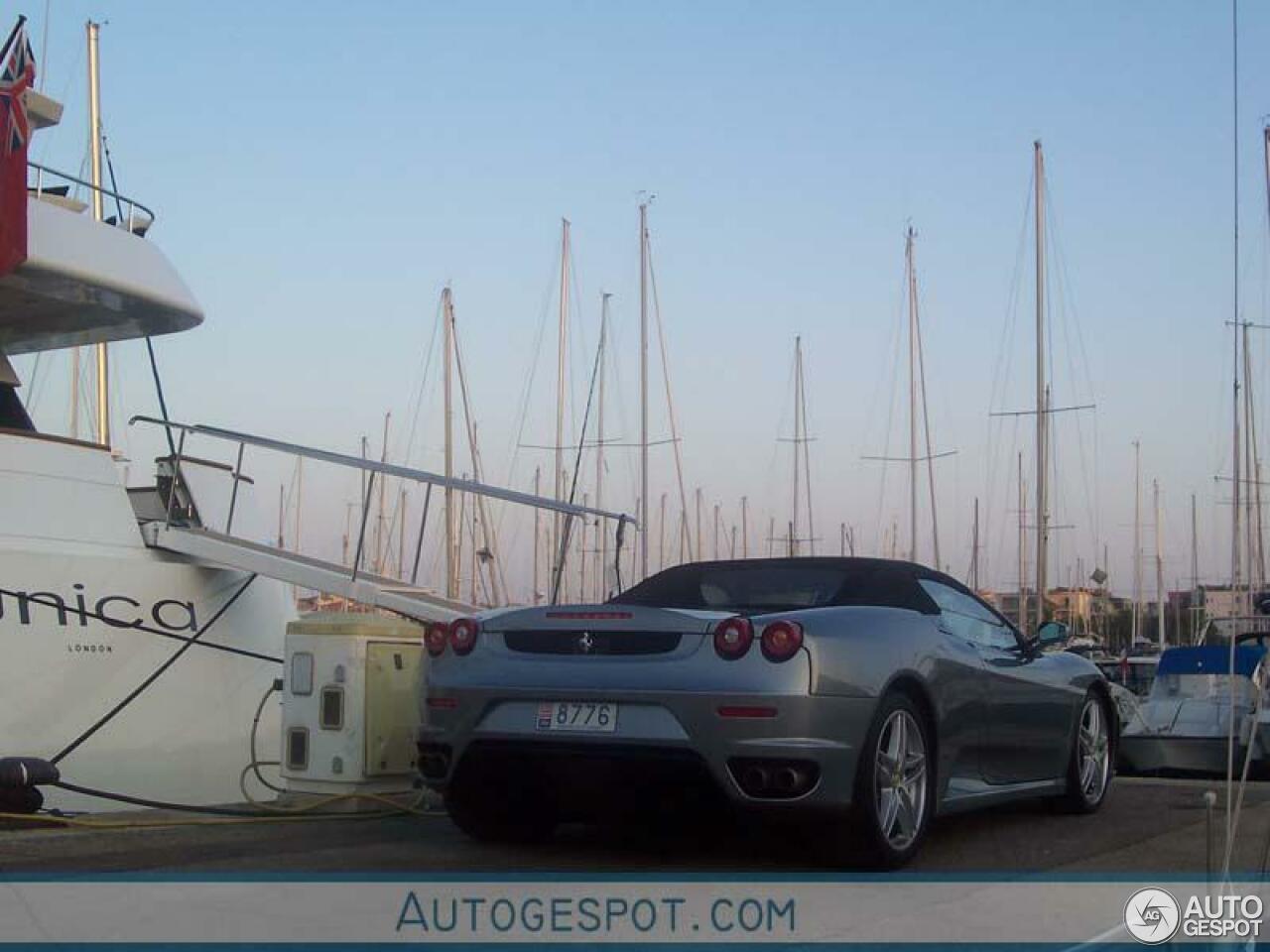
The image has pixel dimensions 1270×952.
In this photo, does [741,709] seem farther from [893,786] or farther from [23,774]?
[23,774]

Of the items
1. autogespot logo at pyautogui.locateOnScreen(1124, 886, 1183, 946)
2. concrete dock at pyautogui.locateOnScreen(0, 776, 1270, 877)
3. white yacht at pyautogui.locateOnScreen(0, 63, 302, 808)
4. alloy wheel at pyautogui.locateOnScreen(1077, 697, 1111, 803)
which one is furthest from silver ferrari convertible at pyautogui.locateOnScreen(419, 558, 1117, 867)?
white yacht at pyautogui.locateOnScreen(0, 63, 302, 808)

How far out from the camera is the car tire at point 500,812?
5844 mm

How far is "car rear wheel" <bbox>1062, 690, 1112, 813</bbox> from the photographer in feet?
23.3

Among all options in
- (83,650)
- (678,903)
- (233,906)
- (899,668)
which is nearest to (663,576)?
(899,668)

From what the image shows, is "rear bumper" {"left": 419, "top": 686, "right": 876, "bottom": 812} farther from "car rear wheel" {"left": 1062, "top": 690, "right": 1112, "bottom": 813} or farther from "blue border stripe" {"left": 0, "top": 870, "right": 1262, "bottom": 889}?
"car rear wheel" {"left": 1062, "top": 690, "right": 1112, "bottom": 813}

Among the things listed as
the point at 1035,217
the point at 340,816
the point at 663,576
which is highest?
the point at 1035,217

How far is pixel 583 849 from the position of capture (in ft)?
19.1

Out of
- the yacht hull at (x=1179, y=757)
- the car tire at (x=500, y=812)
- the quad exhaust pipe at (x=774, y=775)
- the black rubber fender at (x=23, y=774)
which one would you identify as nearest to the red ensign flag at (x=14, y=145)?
the black rubber fender at (x=23, y=774)

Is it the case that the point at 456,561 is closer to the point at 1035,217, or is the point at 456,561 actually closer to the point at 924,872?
the point at 1035,217

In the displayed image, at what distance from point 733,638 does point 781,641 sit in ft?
0.53

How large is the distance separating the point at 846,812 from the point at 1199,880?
1107 mm

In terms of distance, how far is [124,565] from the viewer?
10156 millimetres

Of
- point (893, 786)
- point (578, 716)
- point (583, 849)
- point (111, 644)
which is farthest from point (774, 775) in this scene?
point (111, 644)

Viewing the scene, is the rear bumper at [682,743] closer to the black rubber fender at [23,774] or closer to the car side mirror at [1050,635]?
the car side mirror at [1050,635]
